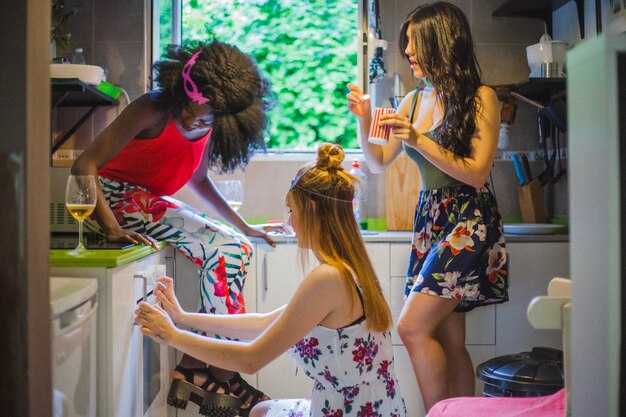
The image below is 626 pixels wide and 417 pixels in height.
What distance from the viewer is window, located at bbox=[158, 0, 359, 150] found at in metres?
3.40

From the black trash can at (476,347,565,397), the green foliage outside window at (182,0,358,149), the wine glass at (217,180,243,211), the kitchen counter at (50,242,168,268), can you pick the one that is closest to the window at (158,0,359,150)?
the green foliage outside window at (182,0,358,149)

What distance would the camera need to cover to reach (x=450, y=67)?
2.11 metres

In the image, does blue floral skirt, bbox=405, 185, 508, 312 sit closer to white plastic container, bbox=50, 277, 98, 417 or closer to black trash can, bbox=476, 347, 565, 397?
black trash can, bbox=476, 347, 565, 397

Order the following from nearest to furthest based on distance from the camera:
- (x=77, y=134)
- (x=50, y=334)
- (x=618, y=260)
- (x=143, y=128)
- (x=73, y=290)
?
(x=618, y=260), (x=50, y=334), (x=73, y=290), (x=143, y=128), (x=77, y=134)

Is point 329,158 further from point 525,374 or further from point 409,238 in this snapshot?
point 409,238

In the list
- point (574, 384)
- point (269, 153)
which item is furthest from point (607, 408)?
point (269, 153)

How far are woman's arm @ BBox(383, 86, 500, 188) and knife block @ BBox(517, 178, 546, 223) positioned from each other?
1.20m

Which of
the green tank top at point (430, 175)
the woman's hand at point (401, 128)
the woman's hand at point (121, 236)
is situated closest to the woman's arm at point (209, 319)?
the woman's hand at point (121, 236)

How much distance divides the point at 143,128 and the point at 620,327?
5.54ft

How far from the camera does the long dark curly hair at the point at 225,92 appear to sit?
2.15m

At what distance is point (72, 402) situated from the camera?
1315 millimetres

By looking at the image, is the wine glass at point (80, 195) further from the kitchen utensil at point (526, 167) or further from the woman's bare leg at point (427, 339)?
the kitchen utensil at point (526, 167)

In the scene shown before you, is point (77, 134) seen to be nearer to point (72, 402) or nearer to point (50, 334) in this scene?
point (72, 402)

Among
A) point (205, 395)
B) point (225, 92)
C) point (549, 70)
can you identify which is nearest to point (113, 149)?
point (225, 92)
